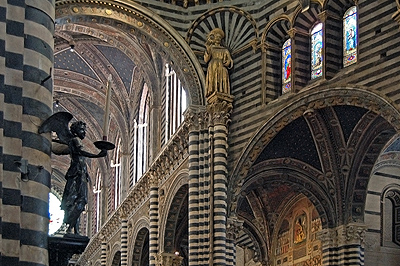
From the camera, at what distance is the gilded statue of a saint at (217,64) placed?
70.5 ft

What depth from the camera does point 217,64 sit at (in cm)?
2152

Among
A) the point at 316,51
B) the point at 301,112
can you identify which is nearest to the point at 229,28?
the point at 316,51

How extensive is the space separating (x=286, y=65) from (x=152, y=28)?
153 inches

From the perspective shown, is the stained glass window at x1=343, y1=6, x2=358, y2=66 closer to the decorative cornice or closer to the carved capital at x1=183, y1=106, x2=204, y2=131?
the carved capital at x1=183, y1=106, x2=204, y2=131

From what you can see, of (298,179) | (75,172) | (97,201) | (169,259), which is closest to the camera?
(75,172)

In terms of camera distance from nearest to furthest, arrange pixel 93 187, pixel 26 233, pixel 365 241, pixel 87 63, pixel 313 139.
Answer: pixel 26 233 < pixel 313 139 < pixel 365 241 < pixel 87 63 < pixel 93 187

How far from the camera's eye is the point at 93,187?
135 ft

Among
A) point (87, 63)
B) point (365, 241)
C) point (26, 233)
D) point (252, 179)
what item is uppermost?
point (87, 63)

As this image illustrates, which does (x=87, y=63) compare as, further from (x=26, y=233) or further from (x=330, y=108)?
(x=26, y=233)

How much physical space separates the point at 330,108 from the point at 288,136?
1607mm

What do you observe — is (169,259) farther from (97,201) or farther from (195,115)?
(97,201)

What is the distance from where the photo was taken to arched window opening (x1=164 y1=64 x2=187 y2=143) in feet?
84.6

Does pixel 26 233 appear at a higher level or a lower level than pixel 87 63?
lower

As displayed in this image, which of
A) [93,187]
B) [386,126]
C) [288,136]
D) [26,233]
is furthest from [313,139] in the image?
[93,187]
